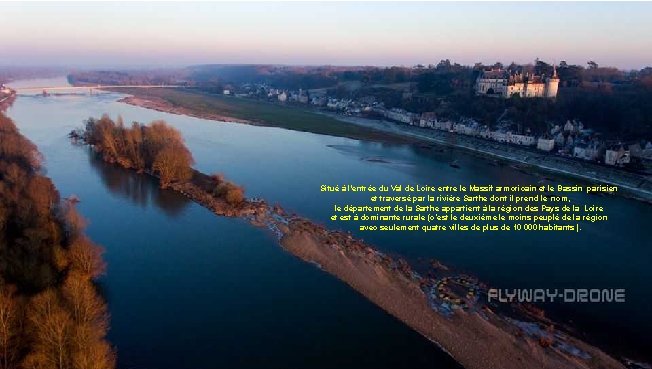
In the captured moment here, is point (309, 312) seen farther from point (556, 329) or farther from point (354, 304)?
point (556, 329)

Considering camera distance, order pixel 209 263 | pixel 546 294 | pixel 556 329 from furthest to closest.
→ pixel 209 263
pixel 546 294
pixel 556 329

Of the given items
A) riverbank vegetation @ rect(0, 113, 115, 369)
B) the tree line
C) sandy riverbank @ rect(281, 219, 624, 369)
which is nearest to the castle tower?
the tree line

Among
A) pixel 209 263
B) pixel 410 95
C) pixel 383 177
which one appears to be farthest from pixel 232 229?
pixel 410 95

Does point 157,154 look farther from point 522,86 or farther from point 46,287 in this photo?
point 522,86

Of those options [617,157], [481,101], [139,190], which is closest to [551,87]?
[481,101]

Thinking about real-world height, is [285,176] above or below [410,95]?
below

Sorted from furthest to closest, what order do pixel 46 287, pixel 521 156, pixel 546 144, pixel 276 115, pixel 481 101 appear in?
pixel 276 115, pixel 481 101, pixel 546 144, pixel 521 156, pixel 46 287

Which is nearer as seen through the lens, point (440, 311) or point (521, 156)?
point (440, 311)

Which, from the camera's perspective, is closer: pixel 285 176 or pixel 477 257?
pixel 477 257
